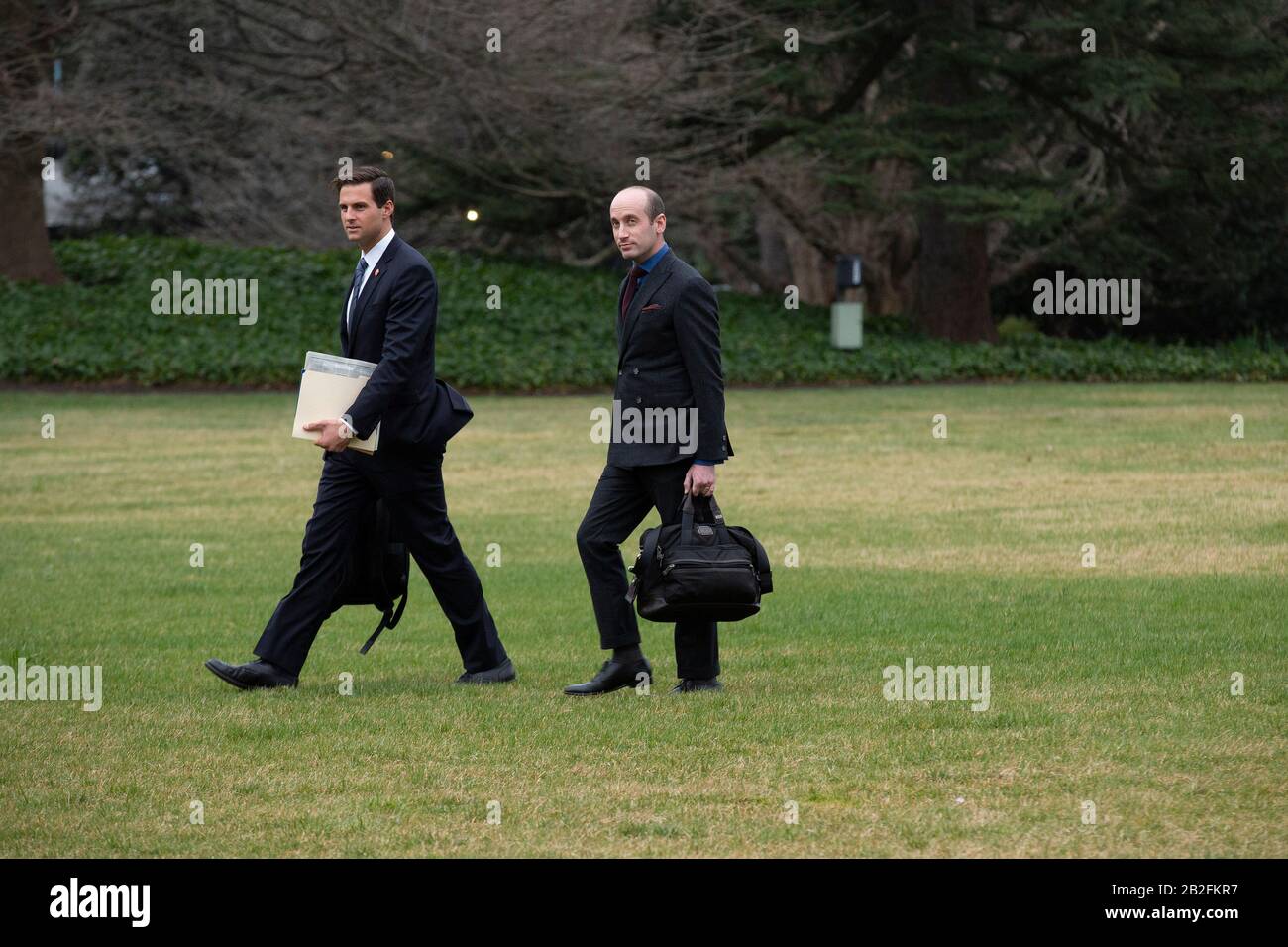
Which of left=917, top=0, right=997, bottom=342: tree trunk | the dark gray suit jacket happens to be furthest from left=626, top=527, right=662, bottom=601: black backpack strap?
left=917, top=0, right=997, bottom=342: tree trunk

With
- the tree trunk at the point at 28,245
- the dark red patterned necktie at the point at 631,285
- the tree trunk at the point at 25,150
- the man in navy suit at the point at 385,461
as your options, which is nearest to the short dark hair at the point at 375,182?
the man in navy suit at the point at 385,461

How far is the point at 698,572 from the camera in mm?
7137

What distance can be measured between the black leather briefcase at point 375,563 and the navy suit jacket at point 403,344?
13.9 inches

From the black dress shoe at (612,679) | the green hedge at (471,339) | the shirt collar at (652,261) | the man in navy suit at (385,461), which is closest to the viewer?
the shirt collar at (652,261)

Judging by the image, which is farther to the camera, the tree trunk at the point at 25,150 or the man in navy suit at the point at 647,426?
the tree trunk at the point at 25,150

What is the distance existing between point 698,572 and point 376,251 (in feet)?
6.30

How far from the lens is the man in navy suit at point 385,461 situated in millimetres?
7500

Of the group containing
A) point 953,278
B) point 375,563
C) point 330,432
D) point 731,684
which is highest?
point 953,278

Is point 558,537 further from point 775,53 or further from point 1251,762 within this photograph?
point 775,53

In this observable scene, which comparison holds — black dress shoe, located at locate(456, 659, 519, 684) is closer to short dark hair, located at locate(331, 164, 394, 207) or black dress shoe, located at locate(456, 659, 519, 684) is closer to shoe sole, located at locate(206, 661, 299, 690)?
shoe sole, located at locate(206, 661, 299, 690)

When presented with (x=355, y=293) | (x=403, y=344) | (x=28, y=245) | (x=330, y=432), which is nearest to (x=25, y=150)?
(x=28, y=245)

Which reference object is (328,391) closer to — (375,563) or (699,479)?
(375,563)

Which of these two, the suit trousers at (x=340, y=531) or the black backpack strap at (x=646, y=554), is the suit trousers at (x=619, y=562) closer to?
the black backpack strap at (x=646, y=554)

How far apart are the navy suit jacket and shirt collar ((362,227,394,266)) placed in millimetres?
19
